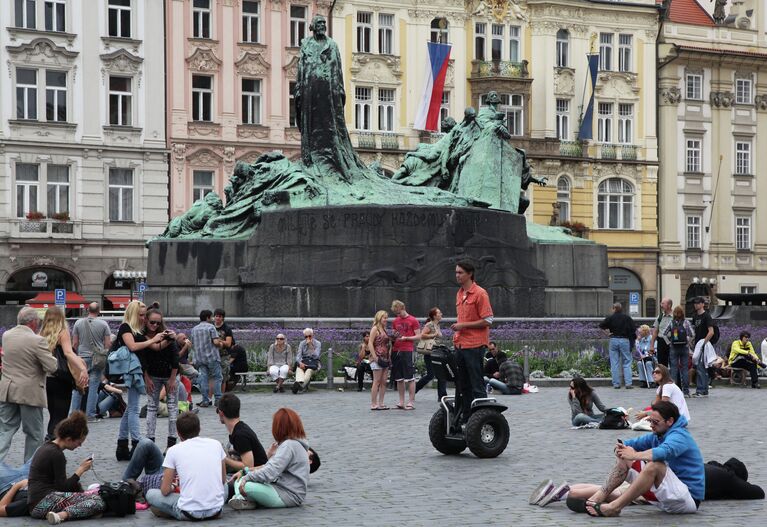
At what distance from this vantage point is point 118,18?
4972 cm

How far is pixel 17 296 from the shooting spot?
33750 millimetres

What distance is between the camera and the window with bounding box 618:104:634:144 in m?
60.2

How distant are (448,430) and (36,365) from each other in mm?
3990

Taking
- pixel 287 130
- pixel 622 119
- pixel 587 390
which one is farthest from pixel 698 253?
pixel 587 390

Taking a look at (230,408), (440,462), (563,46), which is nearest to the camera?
(230,408)

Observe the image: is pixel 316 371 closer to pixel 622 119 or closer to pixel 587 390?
pixel 587 390

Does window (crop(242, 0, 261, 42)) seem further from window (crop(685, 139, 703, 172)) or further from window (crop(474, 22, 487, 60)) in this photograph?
window (crop(685, 139, 703, 172))

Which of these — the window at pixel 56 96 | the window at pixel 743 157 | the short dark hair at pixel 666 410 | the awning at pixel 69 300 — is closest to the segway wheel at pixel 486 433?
the short dark hair at pixel 666 410

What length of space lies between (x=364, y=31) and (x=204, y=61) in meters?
7.45

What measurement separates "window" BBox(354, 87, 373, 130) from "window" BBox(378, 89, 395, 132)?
19.1 inches

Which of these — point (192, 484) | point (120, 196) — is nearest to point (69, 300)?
point (120, 196)

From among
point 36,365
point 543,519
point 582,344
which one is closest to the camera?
point 543,519

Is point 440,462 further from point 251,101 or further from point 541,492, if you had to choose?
point 251,101

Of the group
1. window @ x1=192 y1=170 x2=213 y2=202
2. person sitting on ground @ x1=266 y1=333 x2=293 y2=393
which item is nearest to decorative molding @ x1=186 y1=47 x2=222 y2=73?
window @ x1=192 y1=170 x2=213 y2=202
